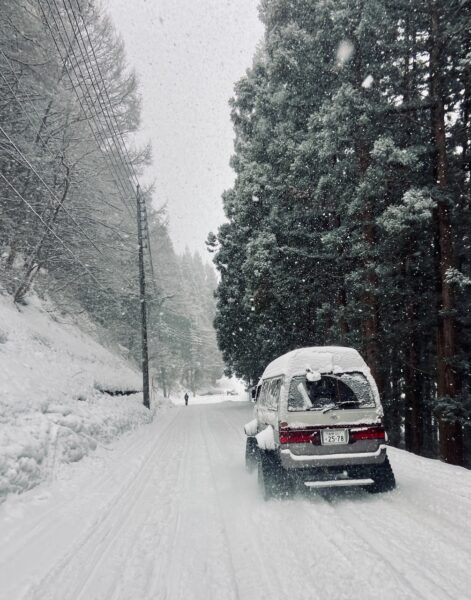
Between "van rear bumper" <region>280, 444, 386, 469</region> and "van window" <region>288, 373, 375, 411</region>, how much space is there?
59 centimetres

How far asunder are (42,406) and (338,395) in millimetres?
6176

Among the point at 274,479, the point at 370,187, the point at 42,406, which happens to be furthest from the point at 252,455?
the point at 370,187

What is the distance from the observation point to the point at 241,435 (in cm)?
1349

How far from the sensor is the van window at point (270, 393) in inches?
234

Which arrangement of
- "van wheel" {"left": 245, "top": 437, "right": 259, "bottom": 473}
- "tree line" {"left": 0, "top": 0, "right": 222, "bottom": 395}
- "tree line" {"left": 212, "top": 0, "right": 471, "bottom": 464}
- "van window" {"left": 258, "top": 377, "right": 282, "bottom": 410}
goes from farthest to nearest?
1. "tree line" {"left": 0, "top": 0, "right": 222, "bottom": 395}
2. "tree line" {"left": 212, "top": 0, "right": 471, "bottom": 464}
3. "van wheel" {"left": 245, "top": 437, "right": 259, "bottom": 473}
4. "van window" {"left": 258, "top": 377, "right": 282, "bottom": 410}

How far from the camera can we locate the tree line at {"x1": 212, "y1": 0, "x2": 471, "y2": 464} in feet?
34.6

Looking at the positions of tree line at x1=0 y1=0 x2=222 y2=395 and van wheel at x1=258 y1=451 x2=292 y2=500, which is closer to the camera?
van wheel at x1=258 y1=451 x2=292 y2=500

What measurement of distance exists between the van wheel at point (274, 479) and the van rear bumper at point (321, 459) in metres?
0.19

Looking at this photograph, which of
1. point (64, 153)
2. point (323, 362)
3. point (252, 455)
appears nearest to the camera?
point (323, 362)

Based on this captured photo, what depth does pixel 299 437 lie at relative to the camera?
5219 mm

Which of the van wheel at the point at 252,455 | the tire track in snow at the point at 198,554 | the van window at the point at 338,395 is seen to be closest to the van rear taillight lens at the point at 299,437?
the van window at the point at 338,395

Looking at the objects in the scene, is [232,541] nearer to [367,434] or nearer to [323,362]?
[367,434]

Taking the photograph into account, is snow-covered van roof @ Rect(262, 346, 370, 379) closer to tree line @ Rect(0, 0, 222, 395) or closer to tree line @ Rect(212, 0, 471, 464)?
tree line @ Rect(212, 0, 471, 464)

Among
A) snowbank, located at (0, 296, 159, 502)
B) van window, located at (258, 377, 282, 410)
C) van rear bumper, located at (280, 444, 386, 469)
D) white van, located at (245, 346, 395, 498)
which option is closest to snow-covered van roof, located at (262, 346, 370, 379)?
white van, located at (245, 346, 395, 498)
